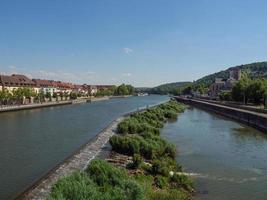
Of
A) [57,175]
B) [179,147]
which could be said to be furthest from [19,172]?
[179,147]

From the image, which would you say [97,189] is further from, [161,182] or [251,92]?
[251,92]

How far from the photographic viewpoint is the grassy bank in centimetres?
1157

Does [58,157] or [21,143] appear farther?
[21,143]

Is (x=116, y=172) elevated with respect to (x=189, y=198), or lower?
elevated

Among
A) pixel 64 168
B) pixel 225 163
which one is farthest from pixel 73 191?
pixel 225 163

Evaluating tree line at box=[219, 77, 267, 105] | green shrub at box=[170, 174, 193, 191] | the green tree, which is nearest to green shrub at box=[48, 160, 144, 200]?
green shrub at box=[170, 174, 193, 191]

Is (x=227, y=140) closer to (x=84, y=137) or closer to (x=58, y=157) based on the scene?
(x=84, y=137)

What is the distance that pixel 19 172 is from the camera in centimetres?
1994

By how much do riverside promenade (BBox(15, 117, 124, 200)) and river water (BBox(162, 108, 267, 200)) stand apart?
17.3ft

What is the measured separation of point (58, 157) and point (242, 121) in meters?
35.5

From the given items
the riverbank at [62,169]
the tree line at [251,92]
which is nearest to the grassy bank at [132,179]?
the riverbank at [62,169]

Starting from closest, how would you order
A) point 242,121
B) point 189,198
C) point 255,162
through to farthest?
point 189,198, point 255,162, point 242,121

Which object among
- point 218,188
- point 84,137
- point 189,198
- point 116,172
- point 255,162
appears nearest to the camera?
point 116,172

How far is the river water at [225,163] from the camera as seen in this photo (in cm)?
1725
